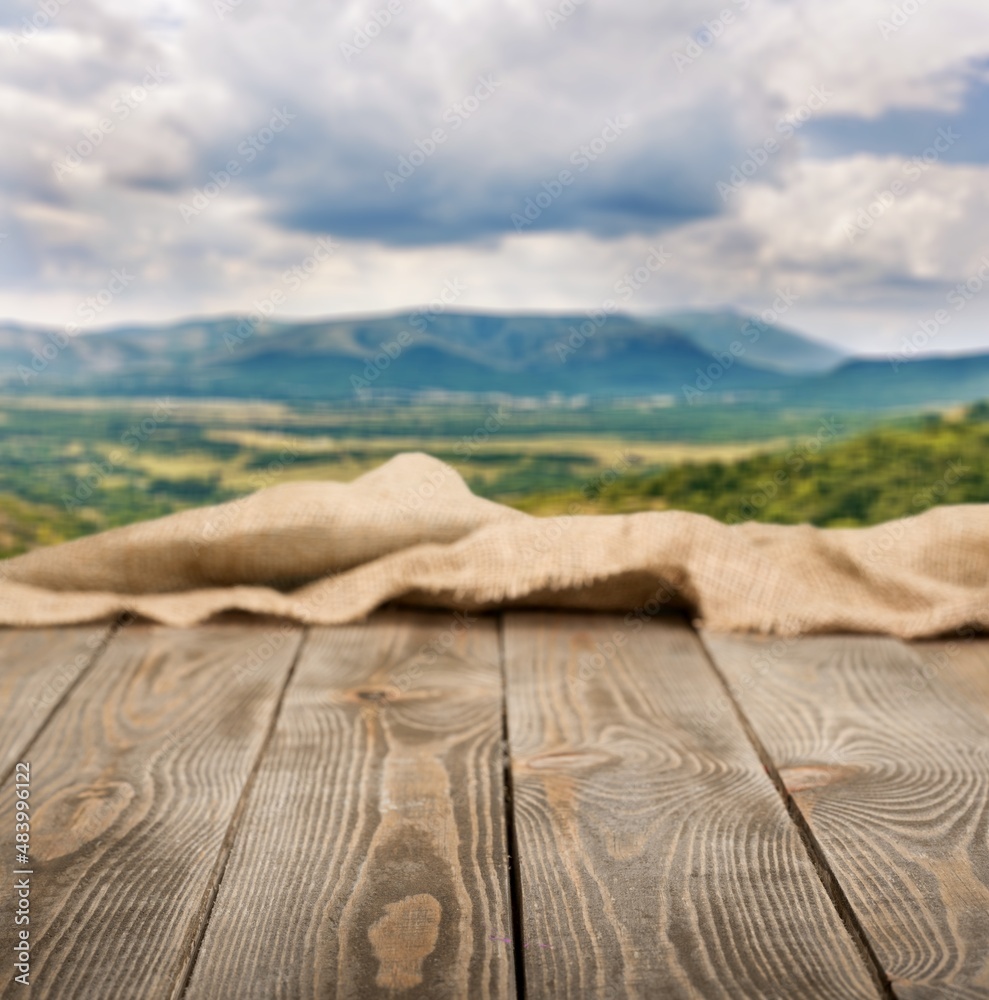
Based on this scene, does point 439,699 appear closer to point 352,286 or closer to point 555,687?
point 555,687

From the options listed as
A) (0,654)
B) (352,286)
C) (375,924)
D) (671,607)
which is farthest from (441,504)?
(352,286)

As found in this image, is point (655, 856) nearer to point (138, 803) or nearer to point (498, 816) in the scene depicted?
point (498, 816)

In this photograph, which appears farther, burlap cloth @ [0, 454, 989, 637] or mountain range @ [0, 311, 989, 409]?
mountain range @ [0, 311, 989, 409]

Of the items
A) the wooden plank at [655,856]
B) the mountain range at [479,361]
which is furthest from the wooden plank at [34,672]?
the mountain range at [479,361]

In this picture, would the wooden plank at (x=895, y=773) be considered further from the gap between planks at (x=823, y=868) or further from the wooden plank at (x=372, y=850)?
the wooden plank at (x=372, y=850)

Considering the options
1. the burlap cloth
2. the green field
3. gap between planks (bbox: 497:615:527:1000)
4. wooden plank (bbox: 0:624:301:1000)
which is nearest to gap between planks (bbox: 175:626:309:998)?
wooden plank (bbox: 0:624:301:1000)

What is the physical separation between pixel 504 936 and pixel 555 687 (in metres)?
0.51

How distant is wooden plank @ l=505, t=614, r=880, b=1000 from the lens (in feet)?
1.98

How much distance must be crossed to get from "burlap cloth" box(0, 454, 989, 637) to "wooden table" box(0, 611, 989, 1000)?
74 mm

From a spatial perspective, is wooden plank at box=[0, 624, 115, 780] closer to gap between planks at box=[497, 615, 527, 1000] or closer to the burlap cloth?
the burlap cloth

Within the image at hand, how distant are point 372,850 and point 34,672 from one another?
62cm

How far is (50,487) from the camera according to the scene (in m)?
1.87

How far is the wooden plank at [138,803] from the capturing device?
0.62 meters

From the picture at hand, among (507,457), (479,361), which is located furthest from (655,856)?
(479,361)
